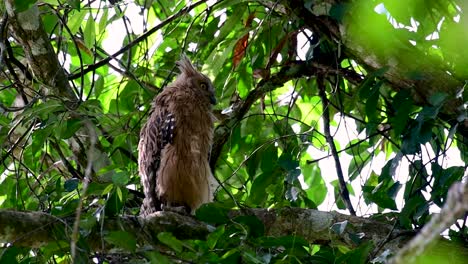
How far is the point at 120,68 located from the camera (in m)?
5.63

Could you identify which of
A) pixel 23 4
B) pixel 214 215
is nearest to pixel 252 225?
pixel 214 215

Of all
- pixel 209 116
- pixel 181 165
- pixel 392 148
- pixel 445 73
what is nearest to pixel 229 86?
pixel 209 116

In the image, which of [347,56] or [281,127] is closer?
[347,56]

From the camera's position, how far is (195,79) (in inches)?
224

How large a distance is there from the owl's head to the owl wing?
1.59 ft

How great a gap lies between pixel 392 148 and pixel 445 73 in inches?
57.8

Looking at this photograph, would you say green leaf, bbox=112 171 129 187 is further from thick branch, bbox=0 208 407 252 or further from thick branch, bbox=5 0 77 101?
thick branch, bbox=5 0 77 101

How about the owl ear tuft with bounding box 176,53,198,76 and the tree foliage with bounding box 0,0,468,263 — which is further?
the owl ear tuft with bounding box 176,53,198,76

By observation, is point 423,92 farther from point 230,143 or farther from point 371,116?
point 230,143

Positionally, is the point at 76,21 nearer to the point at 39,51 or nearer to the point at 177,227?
the point at 39,51

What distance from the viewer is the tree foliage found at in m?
3.22

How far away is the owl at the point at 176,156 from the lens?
16.3 ft

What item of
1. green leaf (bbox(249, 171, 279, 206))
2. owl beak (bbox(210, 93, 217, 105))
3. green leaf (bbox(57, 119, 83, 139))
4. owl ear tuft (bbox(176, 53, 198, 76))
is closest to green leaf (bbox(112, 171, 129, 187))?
green leaf (bbox(57, 119, 83, 139))

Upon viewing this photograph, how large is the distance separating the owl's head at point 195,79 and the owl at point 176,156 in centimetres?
33
